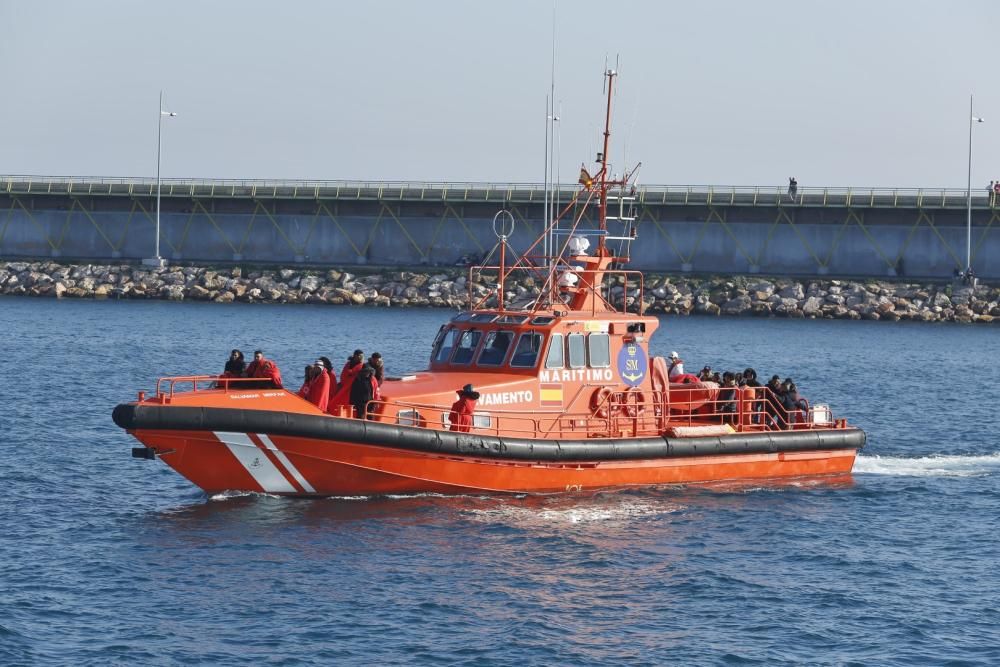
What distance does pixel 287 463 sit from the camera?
18734 mm

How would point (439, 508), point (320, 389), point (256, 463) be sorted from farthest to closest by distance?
point (320, 389) → point (439, 508) → point (256, 463)

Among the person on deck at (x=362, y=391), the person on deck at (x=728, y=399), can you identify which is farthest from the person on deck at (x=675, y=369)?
the person on deck at (x=362, y=391)

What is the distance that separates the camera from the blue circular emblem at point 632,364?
21.6m

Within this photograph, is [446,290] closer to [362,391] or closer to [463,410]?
[463,410]

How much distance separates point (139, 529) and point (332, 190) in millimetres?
50150

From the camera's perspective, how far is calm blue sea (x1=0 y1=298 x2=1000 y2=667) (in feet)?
45.8

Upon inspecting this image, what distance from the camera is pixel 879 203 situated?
2427 inches

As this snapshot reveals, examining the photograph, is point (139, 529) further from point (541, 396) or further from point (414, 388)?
point (541, 396)

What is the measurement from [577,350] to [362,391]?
11.7ft

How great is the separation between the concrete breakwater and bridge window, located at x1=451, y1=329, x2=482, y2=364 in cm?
3736

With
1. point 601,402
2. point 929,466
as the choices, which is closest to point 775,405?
point 929,466

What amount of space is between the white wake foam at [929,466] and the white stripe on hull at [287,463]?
10.1 meters

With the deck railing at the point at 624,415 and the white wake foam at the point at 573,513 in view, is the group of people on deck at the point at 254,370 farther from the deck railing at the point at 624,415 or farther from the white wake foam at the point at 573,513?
the white wake foam at the point at 573,513

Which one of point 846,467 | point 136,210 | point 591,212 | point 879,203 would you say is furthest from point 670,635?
point 136,210
